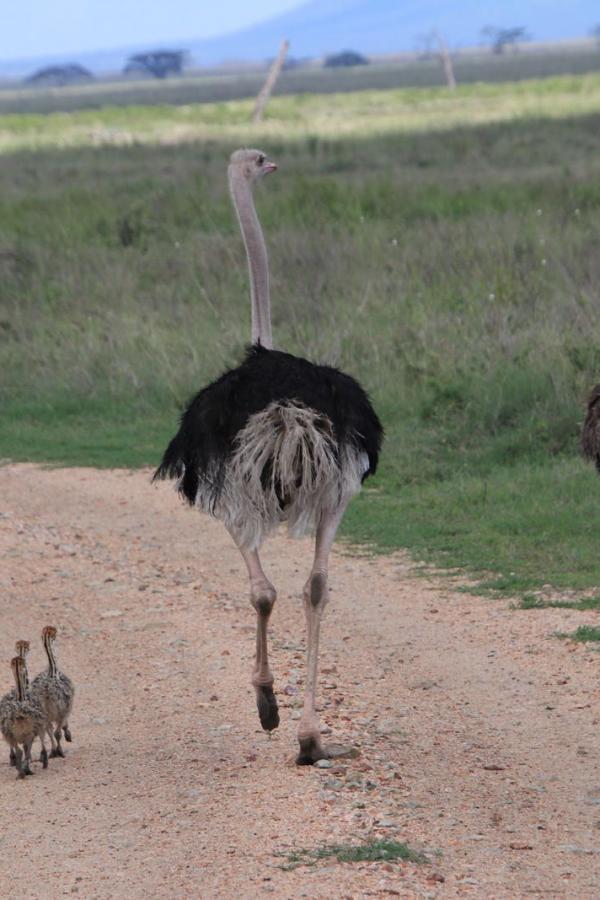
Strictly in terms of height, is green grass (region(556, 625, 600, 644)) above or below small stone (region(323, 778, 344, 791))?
below

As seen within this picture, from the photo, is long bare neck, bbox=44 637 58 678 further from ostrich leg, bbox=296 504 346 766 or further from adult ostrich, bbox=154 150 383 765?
ostrich leg, bbox=296 504 346 766

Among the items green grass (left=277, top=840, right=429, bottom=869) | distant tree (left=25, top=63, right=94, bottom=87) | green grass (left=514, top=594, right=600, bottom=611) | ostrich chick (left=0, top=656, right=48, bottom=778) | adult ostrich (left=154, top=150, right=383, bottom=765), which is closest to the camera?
green grass (left=277, top=840, right=429, bottom=869)

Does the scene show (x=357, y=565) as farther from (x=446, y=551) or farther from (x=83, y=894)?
(x=83, y=894)

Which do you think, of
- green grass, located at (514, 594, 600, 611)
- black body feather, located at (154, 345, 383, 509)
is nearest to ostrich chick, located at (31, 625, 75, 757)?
black body feather, located at (154, 345, 383, 509)

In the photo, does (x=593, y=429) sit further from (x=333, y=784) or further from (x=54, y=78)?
(x=54, y=78)

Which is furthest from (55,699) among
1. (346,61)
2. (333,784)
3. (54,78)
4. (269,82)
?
(54,78)

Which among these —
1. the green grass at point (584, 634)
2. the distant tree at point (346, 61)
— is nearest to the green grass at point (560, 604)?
the green grass at point (584, 634)

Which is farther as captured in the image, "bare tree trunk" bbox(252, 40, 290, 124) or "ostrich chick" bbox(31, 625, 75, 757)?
"bare tree trunk" bbox(252, 40, 290, 124)

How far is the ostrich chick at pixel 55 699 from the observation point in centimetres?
538

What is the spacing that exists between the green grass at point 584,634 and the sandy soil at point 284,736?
0.25 ft

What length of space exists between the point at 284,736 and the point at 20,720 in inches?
35.3

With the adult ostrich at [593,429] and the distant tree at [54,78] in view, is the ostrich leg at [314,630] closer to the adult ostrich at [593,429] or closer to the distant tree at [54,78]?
the adult ostrich at [593,429]

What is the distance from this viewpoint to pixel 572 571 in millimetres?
7906

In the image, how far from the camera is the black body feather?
5145mm
